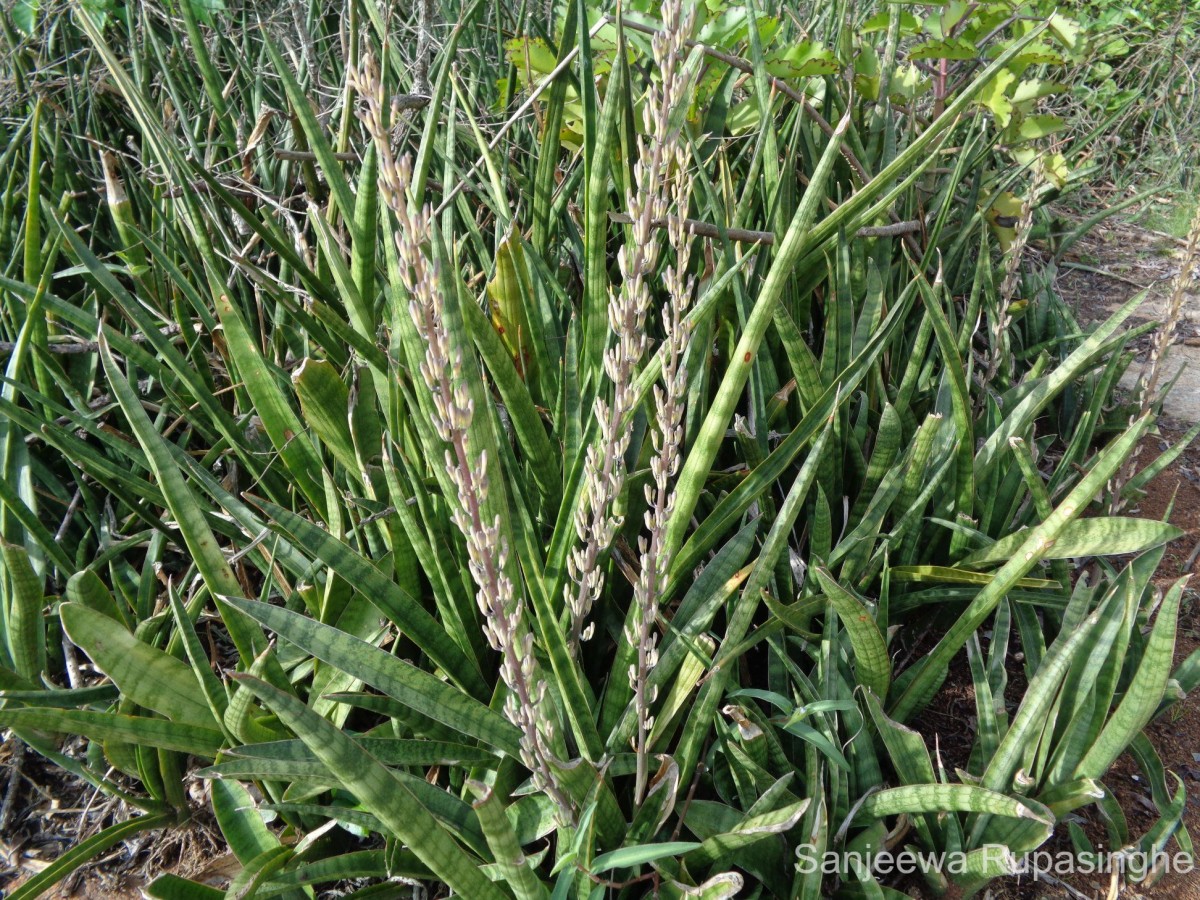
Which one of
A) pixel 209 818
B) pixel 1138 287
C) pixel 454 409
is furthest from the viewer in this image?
pixel 1138 287

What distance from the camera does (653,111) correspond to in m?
0.61

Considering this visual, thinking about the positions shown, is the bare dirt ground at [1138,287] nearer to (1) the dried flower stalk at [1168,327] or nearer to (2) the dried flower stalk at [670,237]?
(1) the dried flower stalk at [1168,327]

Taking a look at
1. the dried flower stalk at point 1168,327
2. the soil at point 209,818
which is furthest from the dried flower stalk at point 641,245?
the dried flower stalk at point 1168,327

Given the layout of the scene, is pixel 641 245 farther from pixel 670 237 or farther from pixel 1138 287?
pixel 1138 287


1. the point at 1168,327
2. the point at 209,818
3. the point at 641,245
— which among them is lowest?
the point at 209,818

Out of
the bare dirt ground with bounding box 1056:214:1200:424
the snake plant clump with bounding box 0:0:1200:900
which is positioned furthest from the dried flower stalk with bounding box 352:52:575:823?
the bare dirt ground with bounding box 1056:214:1200:424

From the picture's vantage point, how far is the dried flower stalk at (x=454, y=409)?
52 cm

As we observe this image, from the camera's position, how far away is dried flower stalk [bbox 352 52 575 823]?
0.52 metres

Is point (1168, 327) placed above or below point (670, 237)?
below

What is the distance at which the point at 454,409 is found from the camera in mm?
573

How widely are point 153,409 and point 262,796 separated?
2.69 ft

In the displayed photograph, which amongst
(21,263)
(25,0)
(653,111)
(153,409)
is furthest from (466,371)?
(25,0)

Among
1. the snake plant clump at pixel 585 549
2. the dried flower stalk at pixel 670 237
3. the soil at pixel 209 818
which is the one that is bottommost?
the soil at pixel 209 818

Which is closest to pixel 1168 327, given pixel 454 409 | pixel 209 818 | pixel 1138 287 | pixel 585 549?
pixel 585 549
